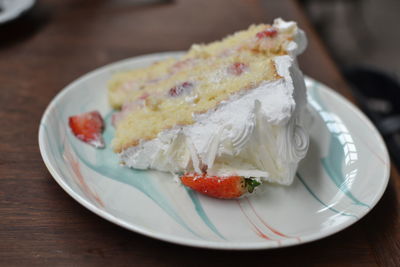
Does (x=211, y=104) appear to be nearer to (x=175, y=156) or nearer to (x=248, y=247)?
(x=175, y=156)

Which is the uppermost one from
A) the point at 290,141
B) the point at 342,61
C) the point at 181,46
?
the point at 290,141

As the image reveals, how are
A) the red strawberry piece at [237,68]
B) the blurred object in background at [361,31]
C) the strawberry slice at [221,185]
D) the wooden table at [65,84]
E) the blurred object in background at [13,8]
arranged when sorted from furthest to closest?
the blurred object in background at [361,31]
the blurred object in background at [13,8]
the red strawberry piece at [237,68]
the strawberry slice at [221,185]
the wooden table at [65,84]

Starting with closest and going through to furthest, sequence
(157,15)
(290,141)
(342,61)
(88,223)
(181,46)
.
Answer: (88,223), (290,141), (181,46), (157,15), (342,61)

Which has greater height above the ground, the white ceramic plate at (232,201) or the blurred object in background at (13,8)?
the blurred object in background at (13,8)

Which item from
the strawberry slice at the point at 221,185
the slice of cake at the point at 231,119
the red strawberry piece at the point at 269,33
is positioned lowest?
the strawberry slice at the point at 221,185

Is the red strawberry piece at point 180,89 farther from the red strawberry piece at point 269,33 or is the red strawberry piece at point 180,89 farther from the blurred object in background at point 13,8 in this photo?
the blurred object in background at point 13,8

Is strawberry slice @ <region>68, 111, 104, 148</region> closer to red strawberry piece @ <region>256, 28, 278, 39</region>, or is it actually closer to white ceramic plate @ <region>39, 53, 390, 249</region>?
white ceramic plate @ <region>39, 53, 390, 249</region>

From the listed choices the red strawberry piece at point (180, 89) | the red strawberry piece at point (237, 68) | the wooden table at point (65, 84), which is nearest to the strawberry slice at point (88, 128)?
the wooden table at point (65, 84)

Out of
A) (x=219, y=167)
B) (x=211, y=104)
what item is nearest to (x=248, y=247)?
(x=219, y=167)
